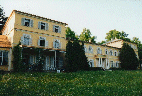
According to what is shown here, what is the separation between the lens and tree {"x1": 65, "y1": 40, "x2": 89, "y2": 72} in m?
19.5

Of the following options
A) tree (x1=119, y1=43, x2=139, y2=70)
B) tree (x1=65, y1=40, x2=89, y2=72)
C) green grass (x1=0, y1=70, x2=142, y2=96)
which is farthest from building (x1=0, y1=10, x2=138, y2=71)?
tree (x1=119, y1=43, x2=139, y2=70)

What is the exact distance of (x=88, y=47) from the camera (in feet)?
97.1

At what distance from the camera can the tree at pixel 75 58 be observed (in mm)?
19531

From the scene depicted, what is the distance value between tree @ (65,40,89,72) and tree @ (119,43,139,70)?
16935 millimetres

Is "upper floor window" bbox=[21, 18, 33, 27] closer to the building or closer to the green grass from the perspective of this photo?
the building

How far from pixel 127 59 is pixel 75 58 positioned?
19.9m

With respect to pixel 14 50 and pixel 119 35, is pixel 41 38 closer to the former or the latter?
pixel 14 50

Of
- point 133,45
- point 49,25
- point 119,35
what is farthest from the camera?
point 119,35

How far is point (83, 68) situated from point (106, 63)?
40.9ft

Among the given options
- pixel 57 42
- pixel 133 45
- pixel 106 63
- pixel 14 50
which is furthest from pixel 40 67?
pixel 133 45

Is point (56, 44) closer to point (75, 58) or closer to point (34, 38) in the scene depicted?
point (34, 38)

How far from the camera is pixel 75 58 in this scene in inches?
790

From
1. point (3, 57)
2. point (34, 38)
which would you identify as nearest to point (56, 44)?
point (34, 38)

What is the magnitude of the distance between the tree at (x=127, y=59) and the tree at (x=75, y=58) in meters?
16.9
